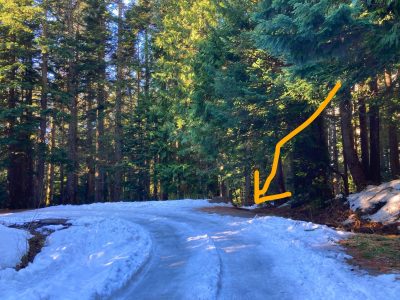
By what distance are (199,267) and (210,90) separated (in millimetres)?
12901

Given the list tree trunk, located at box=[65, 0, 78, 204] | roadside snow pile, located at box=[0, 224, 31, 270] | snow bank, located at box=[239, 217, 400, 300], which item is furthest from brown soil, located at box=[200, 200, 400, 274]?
tree trunk, located at box=[65, 0, 78, 204]

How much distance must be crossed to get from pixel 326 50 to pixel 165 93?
73.7 ft

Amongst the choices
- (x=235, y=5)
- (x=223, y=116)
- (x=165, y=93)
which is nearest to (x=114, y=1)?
(x=165, y=93)

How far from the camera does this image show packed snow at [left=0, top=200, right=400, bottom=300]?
6.21 m

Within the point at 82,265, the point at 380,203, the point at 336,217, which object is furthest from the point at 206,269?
the point at 336,217

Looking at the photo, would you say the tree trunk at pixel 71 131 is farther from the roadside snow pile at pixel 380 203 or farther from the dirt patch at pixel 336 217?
the roadside snow pile at pixel 380 203

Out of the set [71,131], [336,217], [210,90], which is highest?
[210,90]

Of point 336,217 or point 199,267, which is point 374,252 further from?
point 336,217

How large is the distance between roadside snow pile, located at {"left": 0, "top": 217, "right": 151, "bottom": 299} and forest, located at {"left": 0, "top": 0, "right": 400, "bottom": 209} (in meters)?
6.10

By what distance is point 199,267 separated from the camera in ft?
25.3

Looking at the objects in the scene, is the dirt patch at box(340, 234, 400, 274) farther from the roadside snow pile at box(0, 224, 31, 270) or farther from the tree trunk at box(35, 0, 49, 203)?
the tree trunk at box(35, 0, 49, 203)

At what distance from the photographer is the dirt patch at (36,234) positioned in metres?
9.62

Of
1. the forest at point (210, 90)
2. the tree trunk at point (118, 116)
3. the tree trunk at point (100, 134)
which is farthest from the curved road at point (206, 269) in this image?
the tree trunk at point (100, 134)

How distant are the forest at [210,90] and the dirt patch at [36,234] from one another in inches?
303
